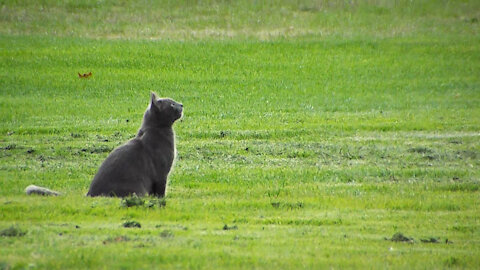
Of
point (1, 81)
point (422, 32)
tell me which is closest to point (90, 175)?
point (1, 81)

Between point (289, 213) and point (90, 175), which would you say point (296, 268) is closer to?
point (289, 213)

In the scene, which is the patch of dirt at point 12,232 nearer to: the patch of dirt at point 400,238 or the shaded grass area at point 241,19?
the patch of dirt at point 400,238

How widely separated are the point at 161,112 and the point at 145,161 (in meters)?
1.17

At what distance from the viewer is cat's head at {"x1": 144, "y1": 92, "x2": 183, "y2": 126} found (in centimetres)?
1394

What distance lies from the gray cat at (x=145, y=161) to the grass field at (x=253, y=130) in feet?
1.71

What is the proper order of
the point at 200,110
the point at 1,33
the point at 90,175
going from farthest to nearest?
the point at 1,33, the point at 200,110, the point at 90,175

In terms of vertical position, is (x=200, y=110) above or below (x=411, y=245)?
below

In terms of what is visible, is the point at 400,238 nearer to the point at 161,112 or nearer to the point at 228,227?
the point at 228,227

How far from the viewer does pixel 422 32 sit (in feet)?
152

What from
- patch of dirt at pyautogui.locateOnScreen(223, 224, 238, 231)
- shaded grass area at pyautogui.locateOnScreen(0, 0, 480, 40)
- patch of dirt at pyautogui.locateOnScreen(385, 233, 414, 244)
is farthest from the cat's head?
shaded grass area at pyautogui.locateOnScreen(0, 0, 480, 40)

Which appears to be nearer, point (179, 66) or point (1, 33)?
point (179, 66)

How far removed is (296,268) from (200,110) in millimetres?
20703

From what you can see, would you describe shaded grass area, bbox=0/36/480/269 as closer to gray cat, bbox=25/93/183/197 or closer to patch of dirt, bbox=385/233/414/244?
patch of dirt, bbox=385/233/414/244

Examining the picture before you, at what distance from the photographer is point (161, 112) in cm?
1399
